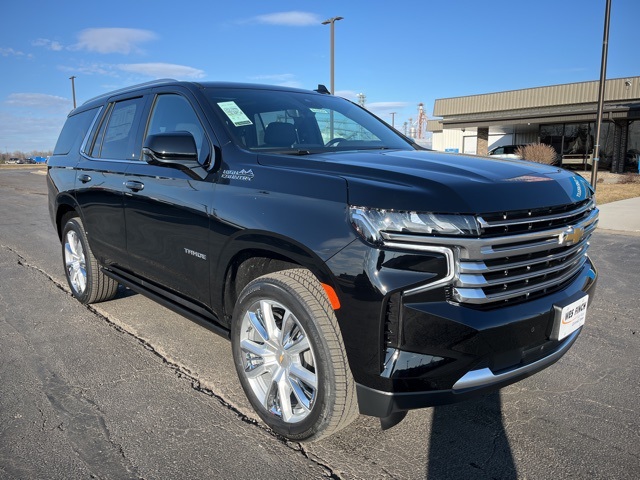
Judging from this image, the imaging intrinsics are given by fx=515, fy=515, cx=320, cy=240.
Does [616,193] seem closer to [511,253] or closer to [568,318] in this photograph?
[568,318]

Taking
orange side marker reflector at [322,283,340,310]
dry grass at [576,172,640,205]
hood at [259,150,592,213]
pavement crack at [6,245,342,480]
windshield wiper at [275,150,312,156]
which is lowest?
dry grass at [576,172,640,205]

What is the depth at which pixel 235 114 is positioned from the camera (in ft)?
11.0

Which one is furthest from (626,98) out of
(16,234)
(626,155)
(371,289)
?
(371,289)

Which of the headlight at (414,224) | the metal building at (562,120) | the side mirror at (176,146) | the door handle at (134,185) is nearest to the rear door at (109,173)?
the door handle at (134,185)

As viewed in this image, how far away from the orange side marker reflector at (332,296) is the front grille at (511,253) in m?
0.36

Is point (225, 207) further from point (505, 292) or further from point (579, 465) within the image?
point (579, 465)

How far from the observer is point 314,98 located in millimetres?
4156

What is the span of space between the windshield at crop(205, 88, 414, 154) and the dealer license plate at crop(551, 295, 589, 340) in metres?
1.61

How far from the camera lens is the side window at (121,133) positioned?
406 centimetres

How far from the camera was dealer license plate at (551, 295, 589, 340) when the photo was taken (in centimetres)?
245

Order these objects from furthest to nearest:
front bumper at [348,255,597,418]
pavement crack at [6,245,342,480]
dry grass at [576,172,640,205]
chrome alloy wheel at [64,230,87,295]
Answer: dry grass at [576,172,640,205] → chrome alloy wheel at [64,230,87,295] → pavement crack at [6,245,342,480] → front bumper at [348,255,597,418]

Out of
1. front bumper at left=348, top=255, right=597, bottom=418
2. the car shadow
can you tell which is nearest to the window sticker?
front bumper at left=348, top=255, right=597, bottom=418

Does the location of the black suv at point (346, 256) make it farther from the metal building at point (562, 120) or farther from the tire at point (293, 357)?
the metal building at point (562, 120)

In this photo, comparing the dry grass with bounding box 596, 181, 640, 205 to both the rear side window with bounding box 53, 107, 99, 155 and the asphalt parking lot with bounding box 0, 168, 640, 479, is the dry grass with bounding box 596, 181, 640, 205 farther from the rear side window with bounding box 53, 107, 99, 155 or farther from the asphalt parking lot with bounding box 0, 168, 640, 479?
the rear side window with bounding box 53, 107, 99, 155
